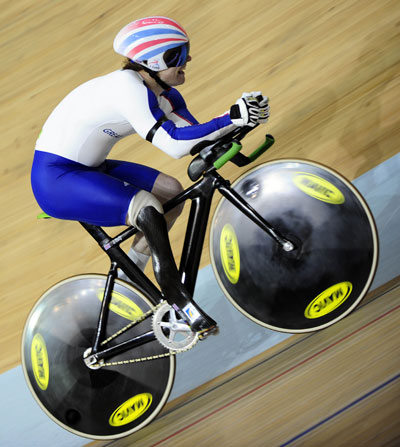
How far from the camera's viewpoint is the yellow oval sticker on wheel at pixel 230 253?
7.47 ft

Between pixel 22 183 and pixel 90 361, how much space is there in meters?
1.27

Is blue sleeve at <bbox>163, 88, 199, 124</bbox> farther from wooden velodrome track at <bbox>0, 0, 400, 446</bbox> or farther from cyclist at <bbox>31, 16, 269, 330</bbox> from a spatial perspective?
wooden velodrome track at <bbox>0, 0, 400, 446</bbox>

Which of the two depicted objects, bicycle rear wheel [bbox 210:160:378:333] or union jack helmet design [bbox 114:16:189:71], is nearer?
union jack helmet design [bbox 114:16:189:71]

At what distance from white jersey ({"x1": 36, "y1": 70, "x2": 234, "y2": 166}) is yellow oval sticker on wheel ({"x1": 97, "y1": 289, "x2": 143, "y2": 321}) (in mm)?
545

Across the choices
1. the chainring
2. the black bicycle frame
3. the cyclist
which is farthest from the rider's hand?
the chainring

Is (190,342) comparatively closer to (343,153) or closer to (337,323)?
(337,323)

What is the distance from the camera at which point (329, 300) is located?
2.23 m

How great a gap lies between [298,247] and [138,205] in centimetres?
64

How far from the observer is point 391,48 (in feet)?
9.52

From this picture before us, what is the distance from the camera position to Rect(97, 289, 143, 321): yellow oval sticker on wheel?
90.3 inches

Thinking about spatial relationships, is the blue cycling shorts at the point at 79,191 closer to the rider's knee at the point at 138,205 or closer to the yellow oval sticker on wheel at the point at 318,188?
the rider's knee at the point at 138,205

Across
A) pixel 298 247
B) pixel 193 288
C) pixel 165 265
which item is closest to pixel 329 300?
pixel 298 247

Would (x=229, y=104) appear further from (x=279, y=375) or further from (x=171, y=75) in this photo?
(x=279, y=375)

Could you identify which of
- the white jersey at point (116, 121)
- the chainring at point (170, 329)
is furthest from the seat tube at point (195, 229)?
the white jersey at point (116, 121)
